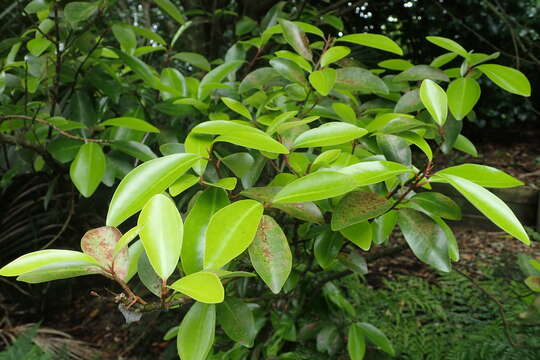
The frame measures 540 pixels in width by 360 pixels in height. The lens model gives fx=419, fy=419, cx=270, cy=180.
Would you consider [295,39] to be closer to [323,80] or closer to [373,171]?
[323,80]

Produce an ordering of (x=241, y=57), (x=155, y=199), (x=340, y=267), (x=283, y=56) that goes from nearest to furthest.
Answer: (x=155, y=199), (x=283, y=56), (x=241, y=57), (x=340, y=267)

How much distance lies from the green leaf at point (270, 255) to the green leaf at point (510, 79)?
41 centimetres

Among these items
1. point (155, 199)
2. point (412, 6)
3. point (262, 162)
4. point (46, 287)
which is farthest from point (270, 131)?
point (412, 6)

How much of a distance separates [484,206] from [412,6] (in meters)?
2.99

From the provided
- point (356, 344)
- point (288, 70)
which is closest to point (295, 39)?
point (288, 70)

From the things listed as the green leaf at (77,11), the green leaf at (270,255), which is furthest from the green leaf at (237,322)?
the green leaf at (77,11)

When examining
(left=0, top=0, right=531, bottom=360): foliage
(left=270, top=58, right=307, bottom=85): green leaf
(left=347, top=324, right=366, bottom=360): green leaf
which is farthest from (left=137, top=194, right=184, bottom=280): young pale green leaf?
(left=347, top=324, right=366, bottom=360): green leaf

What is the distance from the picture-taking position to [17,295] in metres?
2.29

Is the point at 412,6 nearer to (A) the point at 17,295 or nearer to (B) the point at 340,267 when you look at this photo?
(B) the point at 340,267

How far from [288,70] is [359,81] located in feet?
0.38

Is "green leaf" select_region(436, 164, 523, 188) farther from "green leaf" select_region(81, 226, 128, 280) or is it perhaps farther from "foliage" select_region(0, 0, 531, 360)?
"green leaf" select_region(81, 226, 128, 280)

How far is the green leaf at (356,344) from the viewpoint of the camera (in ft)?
3.15

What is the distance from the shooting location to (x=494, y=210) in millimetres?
367

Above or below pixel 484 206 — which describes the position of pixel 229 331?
below
